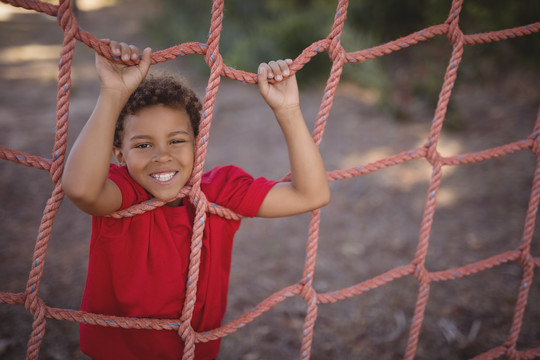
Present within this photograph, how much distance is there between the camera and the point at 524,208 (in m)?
2.13

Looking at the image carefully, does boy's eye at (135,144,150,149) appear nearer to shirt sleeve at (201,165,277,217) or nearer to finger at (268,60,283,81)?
shirt sleeve at (201,165,277,217)

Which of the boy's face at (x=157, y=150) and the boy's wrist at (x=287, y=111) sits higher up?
the boy's wrist at (x=287, y=111)

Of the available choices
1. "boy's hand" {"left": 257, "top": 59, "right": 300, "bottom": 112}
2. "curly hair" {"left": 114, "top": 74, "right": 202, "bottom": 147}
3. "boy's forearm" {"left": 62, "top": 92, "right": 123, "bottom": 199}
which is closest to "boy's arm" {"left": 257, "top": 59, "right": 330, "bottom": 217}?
"boy's hand" {"left": 257, "top": 59, "right": 300, "bottom": 112}

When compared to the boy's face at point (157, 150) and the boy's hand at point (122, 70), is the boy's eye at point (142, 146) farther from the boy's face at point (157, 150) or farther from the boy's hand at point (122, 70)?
the boy's hand at point (122, 70)

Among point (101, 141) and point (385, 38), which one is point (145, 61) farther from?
point (385, 38)

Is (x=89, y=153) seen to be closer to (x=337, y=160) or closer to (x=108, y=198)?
(x=108, y=198)

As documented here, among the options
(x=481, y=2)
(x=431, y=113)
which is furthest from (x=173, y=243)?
(x=481, y=2)

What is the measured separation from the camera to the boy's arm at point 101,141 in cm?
65

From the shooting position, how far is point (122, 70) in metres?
0.71

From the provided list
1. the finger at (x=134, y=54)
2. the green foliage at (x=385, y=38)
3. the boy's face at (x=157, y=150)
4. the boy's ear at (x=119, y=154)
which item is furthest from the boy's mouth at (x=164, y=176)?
the green foliage at (x=385, y=38)

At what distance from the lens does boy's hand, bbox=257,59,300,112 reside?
0.78 metres

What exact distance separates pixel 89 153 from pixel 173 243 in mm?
236

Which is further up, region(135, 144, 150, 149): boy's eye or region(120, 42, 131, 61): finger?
region(120, 42, 131, 61): finger

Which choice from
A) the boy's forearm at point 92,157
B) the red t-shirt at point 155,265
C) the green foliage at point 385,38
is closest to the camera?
the boy's forearm at point 92,157
